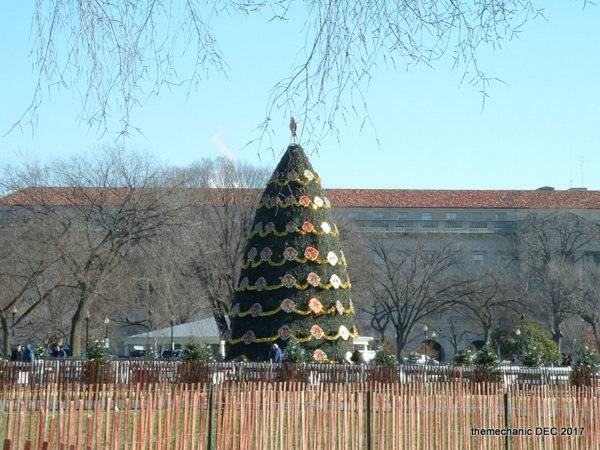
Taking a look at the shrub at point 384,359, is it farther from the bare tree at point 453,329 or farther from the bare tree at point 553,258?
the bare tree at point 453,329

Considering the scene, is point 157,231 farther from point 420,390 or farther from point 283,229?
point 420,390

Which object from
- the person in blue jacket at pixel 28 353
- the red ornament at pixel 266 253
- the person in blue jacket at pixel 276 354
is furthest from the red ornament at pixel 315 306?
the person in blue jacket at pixel 28 353

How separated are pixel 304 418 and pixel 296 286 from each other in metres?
20.0

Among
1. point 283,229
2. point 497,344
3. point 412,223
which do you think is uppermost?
point 412,223

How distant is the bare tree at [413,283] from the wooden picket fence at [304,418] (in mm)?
45908

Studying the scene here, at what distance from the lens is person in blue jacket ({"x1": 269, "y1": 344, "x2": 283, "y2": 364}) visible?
2922cm

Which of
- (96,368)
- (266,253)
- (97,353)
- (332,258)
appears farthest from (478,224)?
(96,368)

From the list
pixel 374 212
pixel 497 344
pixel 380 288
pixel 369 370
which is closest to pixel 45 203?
pixel 369 370

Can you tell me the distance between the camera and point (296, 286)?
3172cm

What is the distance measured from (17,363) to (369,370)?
387 inches

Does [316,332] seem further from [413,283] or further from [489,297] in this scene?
[413,283]

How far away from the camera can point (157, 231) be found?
40375 mm

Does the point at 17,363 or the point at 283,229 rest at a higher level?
the point at 283,229

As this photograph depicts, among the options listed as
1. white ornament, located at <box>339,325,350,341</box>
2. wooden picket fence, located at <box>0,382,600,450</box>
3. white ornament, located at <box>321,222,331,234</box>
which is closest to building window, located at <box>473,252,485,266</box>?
white ornament, located at <box>321,222,331,234</box>
